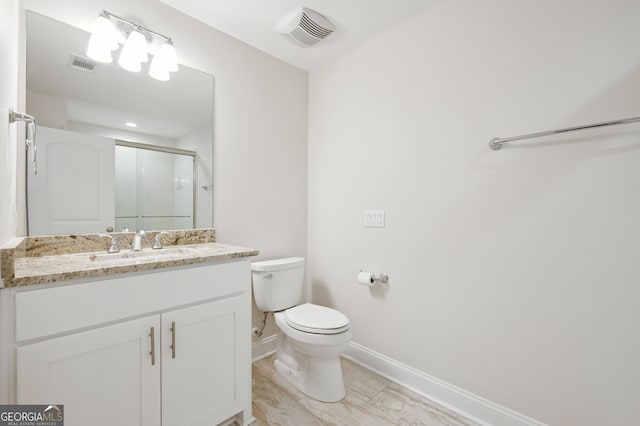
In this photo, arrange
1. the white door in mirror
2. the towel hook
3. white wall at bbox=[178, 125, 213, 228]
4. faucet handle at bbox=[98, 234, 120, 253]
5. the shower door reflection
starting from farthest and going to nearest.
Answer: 1. white wall at bbox=[178, 125, 213, 228]
2. the shower door reflection
3. faucet handle at bbox=[98, 234, 120, 253]
4. the white door in mirror
5. the towel hook

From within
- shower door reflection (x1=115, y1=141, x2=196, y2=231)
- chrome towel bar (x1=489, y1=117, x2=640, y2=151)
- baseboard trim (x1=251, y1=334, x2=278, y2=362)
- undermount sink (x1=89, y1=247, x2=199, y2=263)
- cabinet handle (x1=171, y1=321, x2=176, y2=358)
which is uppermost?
chrome towel bar (x1=489, y1=117, x2=640, y2=151)

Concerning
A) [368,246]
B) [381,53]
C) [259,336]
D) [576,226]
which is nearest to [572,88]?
[576,226]

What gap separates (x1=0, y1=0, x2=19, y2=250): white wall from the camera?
933mm

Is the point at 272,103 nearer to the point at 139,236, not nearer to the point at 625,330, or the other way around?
the point at 139,236

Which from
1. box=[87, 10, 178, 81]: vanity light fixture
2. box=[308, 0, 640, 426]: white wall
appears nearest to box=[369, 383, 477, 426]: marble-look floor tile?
box=[308, 0, 640, 426]: white wall

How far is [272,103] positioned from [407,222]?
4.44ft

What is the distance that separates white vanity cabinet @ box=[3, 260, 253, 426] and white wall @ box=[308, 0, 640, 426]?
3.34 ft

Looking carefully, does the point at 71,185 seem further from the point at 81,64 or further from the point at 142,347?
the point at 142,347

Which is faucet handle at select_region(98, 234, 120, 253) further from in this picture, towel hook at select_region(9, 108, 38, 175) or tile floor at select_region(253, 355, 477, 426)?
tile floor at select_region(253, 355, 477, 426)

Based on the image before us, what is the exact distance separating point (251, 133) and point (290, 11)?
2.62ft

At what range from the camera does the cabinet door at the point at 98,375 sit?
917 millimetres

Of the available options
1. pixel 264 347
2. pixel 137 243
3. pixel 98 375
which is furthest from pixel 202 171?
pixel 264 347

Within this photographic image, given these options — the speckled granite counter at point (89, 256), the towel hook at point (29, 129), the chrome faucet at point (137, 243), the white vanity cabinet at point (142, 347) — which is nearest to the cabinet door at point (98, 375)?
the white vanity cabinet at point (142, 347)

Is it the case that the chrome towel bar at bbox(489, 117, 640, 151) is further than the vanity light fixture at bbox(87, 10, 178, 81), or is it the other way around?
the vanity light fixture at bbox(87, 10, 178, 81)
